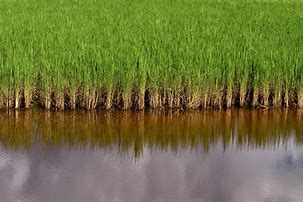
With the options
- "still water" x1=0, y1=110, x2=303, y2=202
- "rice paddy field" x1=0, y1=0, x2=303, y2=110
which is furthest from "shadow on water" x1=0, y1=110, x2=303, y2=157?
"rice paddy field" x1=0, y1=0, x2=303, y2=110

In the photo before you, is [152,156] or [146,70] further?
[146,70]

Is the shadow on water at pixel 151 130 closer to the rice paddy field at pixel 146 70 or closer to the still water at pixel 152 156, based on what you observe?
the still water at pixel 152 156

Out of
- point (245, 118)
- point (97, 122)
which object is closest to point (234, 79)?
point (245, 118)

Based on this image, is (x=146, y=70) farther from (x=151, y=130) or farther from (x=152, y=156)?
(x=152, y=156)

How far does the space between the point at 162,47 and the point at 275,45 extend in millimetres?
1644

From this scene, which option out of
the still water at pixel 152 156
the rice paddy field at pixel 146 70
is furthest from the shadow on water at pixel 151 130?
the rice paddy field at pixel 146 70

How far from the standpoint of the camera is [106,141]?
682cm

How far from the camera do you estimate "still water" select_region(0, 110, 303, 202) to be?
18.1 ft

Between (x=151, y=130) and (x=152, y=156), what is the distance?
82 cm

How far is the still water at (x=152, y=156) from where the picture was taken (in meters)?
5.53

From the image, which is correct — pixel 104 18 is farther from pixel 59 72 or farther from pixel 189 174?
pixel 189 174

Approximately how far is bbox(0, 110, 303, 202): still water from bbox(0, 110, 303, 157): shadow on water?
1 cm

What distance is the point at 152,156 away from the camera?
6.39m

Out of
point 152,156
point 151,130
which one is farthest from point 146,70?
point 152,156
